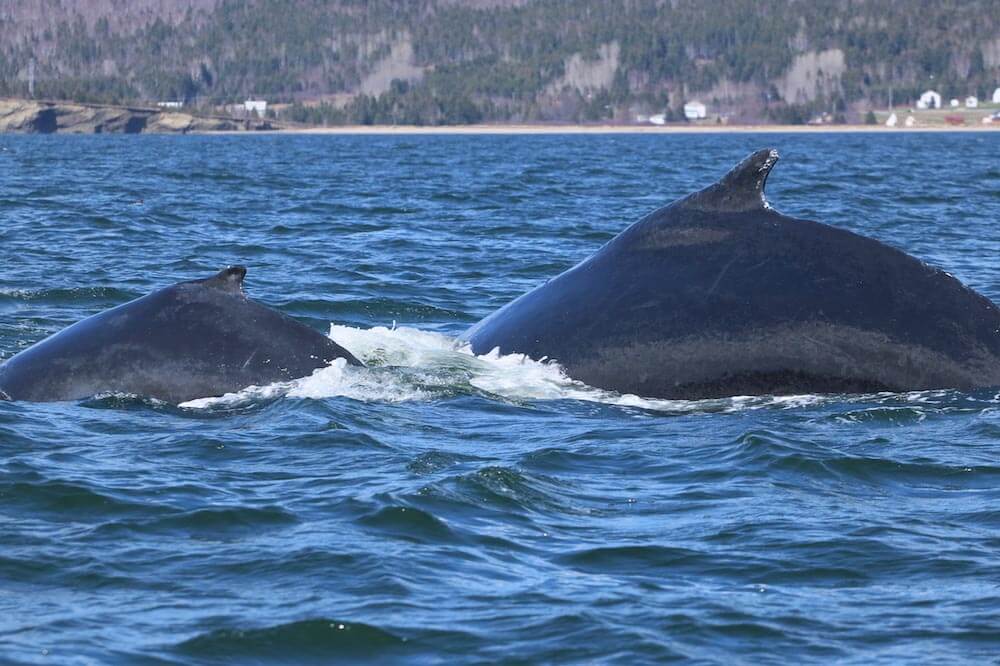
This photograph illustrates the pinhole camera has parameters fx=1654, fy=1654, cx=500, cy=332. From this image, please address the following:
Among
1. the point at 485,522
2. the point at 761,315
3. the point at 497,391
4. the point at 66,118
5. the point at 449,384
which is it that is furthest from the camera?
the point at 66,118

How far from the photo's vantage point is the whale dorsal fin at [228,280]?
31.0 ft

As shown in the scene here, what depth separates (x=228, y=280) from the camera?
949 cm

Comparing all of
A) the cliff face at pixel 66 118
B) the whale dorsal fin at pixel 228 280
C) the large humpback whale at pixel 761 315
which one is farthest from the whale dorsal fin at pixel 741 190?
the cliff face at pixel 66 118

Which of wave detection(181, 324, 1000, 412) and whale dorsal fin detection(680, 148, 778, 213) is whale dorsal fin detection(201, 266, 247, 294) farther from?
whale dorsal fin detection(680, 148, 778, 213)

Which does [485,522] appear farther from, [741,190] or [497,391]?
[741,190]

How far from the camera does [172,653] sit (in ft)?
19.4

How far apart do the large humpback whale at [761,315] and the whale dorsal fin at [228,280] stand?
1897 millimetres

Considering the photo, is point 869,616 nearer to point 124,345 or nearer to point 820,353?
point 820,353

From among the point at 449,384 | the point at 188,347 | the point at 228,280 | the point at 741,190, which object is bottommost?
the point at 449,384

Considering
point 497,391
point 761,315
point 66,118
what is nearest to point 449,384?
point 497,391

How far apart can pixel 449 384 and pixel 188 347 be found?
2.00m

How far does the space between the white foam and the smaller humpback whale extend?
0.13 metres

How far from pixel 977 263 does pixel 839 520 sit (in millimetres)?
12593

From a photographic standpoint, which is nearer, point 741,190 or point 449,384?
point 741,190
